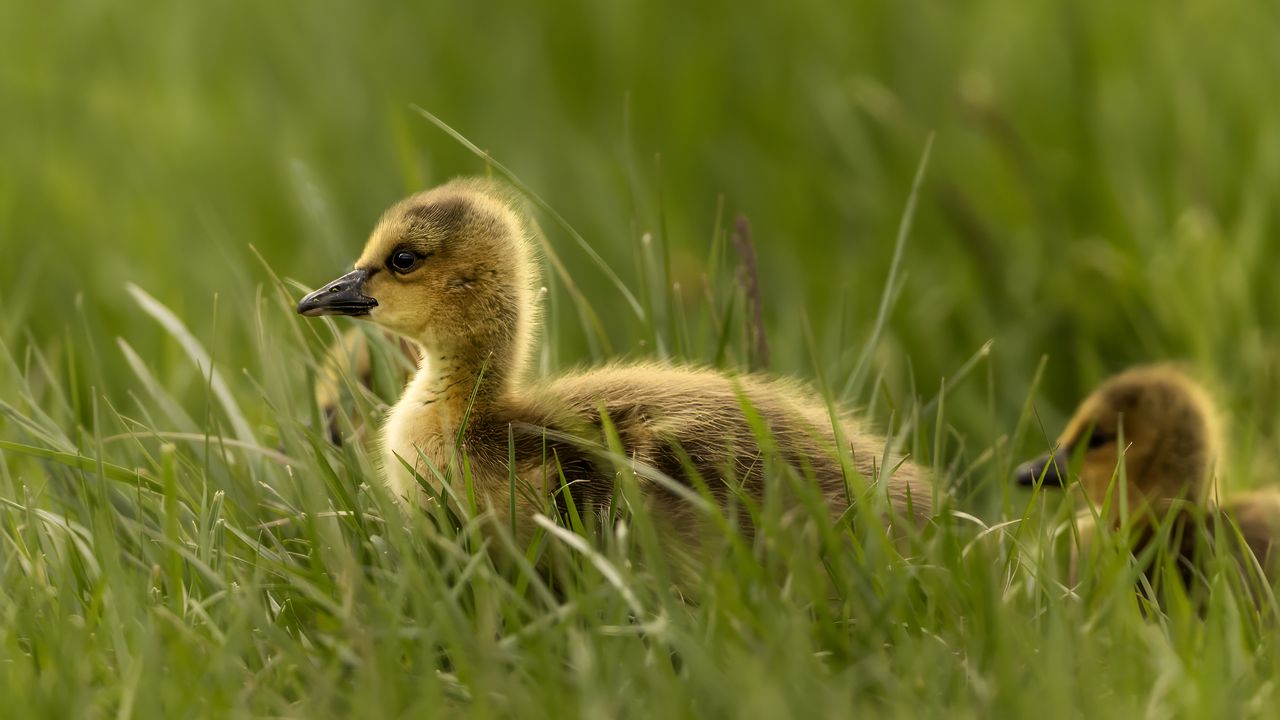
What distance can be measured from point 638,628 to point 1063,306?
374 cm

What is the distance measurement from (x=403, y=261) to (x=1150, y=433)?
2.00m

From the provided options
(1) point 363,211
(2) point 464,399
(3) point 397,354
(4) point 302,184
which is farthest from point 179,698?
(1) point 363,211

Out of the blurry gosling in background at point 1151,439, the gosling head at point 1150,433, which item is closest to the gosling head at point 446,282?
the blurry gosling in background at point 1151,439

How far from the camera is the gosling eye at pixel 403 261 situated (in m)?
3.55

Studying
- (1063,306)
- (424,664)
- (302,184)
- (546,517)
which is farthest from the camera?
(1063,306)

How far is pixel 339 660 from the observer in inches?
103

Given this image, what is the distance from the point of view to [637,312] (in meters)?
3.94

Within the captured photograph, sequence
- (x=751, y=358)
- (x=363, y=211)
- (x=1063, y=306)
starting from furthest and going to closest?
(x=363, y=211), (x=1063, y=306), (x=751, y=358)

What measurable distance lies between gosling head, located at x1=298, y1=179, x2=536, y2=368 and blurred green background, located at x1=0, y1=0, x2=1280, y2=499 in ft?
6.98

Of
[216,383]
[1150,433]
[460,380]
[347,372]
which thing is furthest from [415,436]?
[1150,433]

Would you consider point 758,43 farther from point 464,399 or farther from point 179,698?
point 179,698

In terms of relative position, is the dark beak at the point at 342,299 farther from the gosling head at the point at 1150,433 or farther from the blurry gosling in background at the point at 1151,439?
the gosling head at the point at 1150,433

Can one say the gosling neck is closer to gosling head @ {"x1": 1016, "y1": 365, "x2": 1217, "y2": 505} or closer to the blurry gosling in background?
the blurry gosling in background

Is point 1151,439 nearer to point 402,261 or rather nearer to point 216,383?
point 402,261
